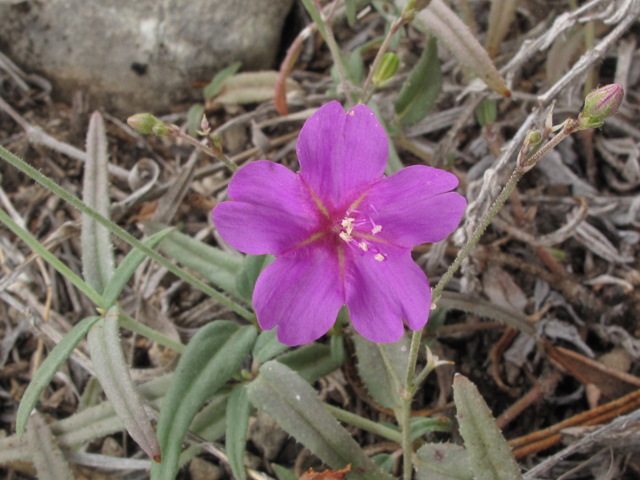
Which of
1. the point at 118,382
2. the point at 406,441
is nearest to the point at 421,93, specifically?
the point at 406,441

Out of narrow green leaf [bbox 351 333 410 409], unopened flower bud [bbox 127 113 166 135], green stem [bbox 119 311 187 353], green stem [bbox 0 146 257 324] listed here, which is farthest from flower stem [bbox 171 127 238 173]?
narrow green leaf [bbox 351 333 410 409]

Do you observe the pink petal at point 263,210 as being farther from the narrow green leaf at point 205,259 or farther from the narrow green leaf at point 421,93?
the narrow green leaf at point 421,93

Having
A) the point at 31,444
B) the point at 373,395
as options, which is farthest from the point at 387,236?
the point at 31,444

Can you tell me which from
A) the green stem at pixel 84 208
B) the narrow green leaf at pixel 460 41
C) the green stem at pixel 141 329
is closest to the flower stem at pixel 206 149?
the green stem at pixel 84 208

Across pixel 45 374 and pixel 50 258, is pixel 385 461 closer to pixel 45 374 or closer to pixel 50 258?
pixel 45 374

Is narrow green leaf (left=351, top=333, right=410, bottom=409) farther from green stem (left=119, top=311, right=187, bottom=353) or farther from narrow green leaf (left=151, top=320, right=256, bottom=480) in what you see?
green stem (left=119, top=311, right=187, bottom=353)
